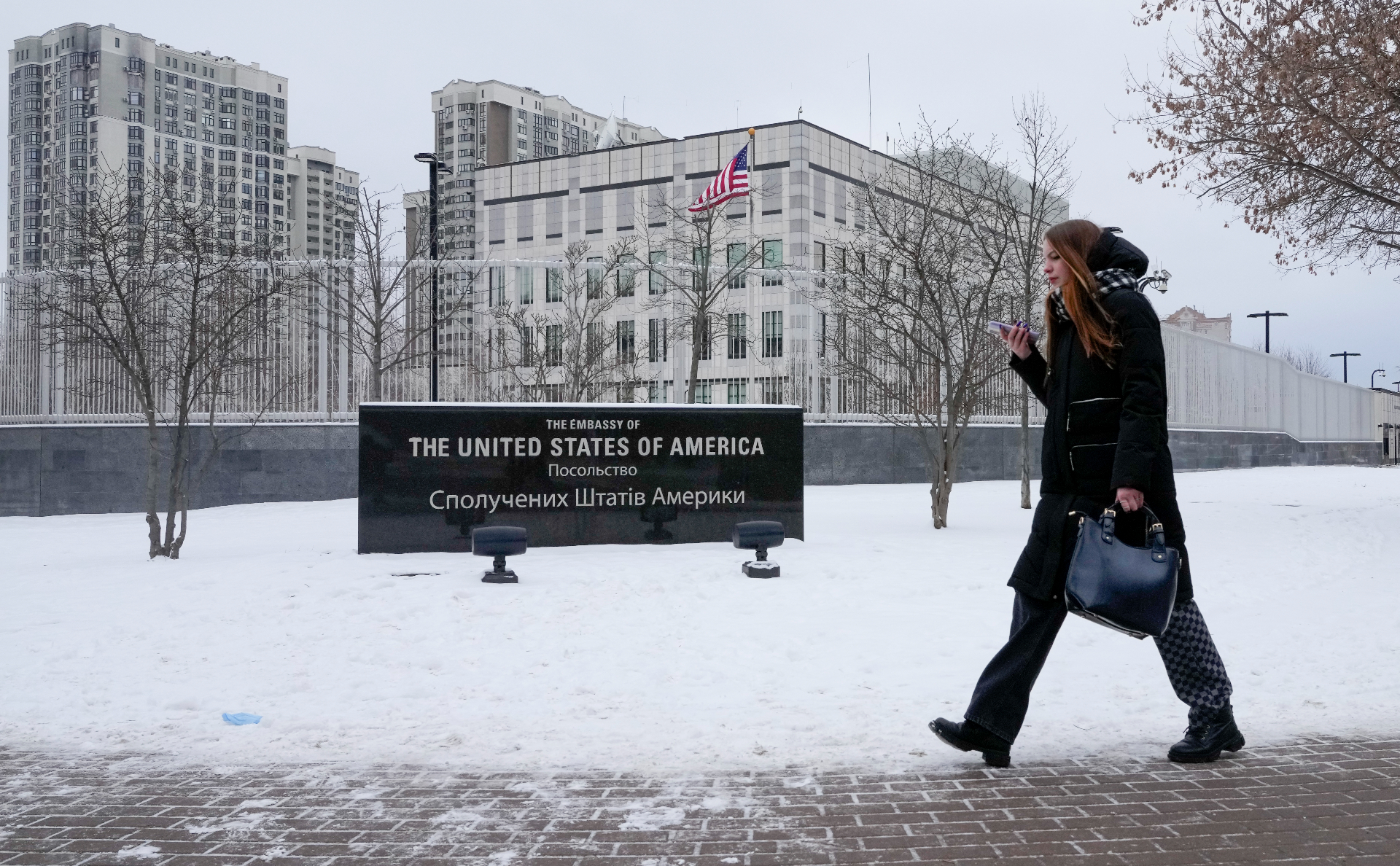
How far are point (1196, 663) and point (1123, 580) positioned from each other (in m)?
0.66

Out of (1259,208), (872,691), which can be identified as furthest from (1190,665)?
(1259,208)

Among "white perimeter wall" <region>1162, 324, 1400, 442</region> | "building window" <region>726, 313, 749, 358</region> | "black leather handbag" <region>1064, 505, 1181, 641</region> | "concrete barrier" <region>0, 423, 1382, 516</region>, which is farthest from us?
"white perimeter wall" <region>1162, 324, 1400, 442</region>

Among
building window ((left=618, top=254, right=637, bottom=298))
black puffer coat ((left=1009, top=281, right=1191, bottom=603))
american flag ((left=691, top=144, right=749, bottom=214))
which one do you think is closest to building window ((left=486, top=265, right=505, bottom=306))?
building window ((left=618, top=254, right=637, bottom=298))

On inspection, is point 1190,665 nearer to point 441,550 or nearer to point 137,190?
point 441,550

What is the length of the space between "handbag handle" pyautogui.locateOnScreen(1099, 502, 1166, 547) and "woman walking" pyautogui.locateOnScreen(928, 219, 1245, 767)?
3cm

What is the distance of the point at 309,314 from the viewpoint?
17766mm

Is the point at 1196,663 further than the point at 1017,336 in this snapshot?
No

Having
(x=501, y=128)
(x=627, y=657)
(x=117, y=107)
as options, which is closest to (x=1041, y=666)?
(x=627, y=657)

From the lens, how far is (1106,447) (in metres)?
4.19

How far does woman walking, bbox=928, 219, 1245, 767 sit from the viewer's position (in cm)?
412

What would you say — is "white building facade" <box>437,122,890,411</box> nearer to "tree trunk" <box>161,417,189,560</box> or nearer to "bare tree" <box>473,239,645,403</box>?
"bare tree" <box>473,239,645,403</box>

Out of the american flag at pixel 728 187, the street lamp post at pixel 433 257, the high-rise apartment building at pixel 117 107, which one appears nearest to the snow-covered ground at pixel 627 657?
the street lamp post at pixel 433 257

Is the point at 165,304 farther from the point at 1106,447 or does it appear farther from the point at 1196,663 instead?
the point at 1196,663

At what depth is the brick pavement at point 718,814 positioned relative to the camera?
3.41 m
